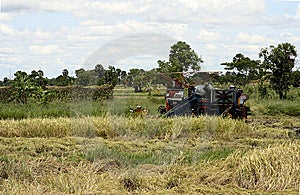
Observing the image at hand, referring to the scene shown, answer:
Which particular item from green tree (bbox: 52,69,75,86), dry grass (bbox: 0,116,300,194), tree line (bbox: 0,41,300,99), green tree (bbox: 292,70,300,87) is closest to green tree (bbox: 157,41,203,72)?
tree line (bbox: 0,41,300,99)

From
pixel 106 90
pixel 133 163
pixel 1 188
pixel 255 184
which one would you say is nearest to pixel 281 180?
pixel 255 184

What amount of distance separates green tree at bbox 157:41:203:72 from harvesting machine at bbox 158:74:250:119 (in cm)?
53

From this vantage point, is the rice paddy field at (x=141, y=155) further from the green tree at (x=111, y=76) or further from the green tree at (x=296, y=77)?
the green tree at (x=296, y=77)

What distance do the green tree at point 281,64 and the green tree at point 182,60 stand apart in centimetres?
730

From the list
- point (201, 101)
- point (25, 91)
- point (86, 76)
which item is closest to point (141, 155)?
point (86, 76)

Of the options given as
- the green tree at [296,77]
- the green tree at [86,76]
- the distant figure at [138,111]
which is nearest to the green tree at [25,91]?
the distant figure at [138,111]

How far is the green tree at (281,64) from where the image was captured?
20.2 meters

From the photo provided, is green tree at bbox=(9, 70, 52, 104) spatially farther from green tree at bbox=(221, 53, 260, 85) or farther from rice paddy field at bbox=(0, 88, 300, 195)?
green tree at bbox=(221, 53, 260, 85)

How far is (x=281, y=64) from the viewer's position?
66.7 ft

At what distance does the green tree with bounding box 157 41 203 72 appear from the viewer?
11.9m

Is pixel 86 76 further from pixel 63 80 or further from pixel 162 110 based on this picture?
pixel 63 80

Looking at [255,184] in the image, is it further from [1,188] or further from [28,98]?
[28,98]

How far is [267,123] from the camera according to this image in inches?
523

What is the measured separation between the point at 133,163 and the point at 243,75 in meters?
20.8
